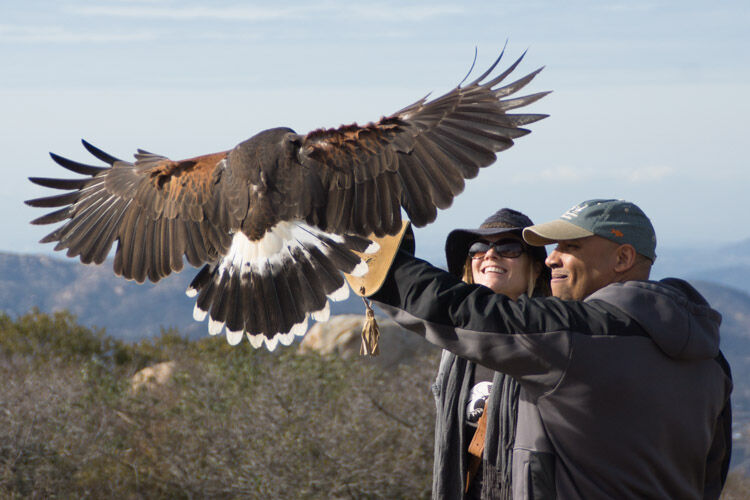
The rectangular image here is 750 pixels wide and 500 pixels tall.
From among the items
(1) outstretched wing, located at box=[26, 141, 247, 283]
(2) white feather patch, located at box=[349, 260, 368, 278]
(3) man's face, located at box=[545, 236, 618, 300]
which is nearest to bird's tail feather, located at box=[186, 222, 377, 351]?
(1) outstretched wing, located at box=[26, 141, 247, 283]

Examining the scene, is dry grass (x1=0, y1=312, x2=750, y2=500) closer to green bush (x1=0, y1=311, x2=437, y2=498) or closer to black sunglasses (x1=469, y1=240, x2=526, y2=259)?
green bush (x1=0, y1=311, x2=437, y2=498)

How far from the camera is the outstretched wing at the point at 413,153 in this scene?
3166 mm

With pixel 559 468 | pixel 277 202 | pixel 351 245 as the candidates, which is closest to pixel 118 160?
pixel 277 202

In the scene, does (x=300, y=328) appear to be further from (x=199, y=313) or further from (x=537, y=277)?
(x=537, y=277)

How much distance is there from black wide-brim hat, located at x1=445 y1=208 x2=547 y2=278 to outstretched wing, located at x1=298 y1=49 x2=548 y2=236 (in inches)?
16.5

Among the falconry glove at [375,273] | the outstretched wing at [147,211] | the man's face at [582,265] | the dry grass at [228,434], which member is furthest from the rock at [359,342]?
the man's face at [582,265]

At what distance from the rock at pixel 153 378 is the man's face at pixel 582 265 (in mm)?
9528

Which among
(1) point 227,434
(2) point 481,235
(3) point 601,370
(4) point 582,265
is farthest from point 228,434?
(3) point 601,370

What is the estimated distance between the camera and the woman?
2.95 metres

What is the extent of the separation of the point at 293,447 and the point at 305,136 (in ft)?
21.1

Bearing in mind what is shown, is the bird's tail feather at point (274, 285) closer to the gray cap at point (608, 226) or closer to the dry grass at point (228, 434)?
the gray cap at point (608, 226)

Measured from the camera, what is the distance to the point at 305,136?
11.2 feet

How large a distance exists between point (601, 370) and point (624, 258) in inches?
20.1

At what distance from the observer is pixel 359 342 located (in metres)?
14.4
